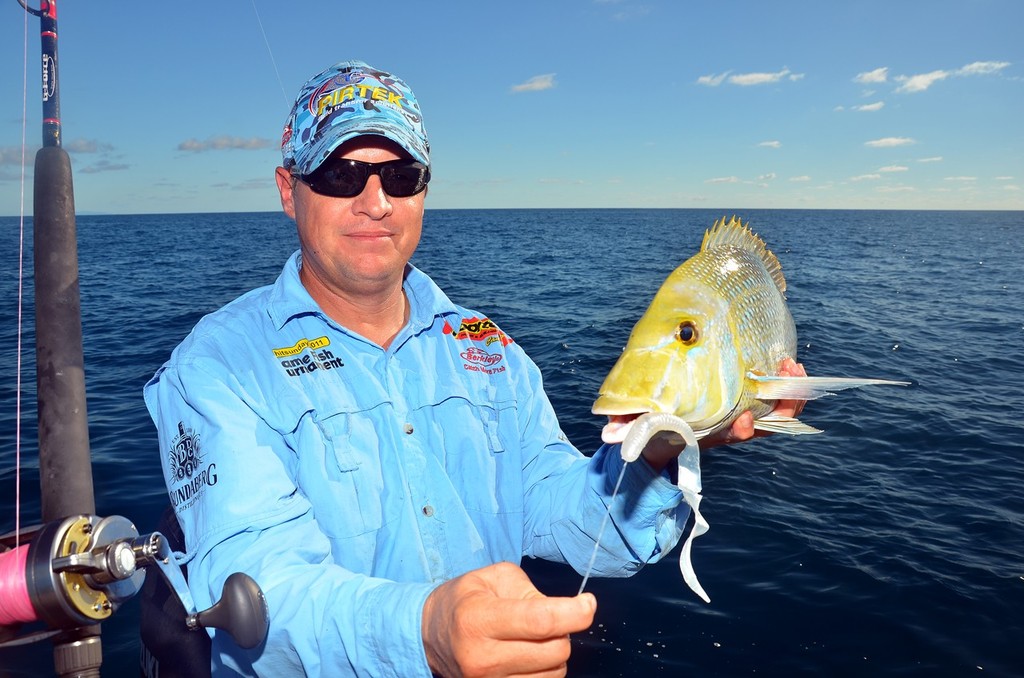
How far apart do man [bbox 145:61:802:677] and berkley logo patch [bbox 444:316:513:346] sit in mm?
11

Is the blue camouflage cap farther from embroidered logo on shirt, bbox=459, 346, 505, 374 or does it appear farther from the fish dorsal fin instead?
the fish dorsal fin

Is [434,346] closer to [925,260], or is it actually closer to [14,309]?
[14,309]

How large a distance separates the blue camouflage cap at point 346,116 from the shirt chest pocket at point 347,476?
1.07 m

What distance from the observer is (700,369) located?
218 cm

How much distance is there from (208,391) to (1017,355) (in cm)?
2027

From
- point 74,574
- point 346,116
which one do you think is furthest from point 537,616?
point 346,116

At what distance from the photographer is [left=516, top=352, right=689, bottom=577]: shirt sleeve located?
2.46 metres

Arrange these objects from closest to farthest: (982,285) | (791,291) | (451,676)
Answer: (451,676)
(791,291)
(982,285)

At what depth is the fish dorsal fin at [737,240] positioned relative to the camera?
2982 mm

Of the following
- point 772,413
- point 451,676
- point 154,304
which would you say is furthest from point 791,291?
point 451,676

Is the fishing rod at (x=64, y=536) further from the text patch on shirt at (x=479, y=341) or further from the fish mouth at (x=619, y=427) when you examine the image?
the text patch on shirt at (x=479, y=341)

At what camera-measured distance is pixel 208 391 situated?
7.18ft

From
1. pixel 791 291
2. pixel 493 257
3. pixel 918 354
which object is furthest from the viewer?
pixel 493 257

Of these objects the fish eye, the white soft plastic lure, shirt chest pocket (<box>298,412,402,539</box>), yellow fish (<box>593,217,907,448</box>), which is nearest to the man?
shirt chest pocket (<box>298,412,402,539</box>)
